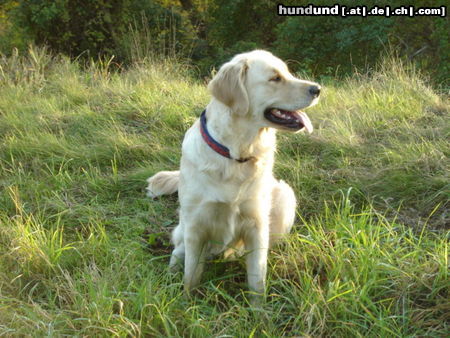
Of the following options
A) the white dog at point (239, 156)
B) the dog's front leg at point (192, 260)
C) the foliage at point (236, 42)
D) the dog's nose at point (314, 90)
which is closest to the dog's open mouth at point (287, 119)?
the white dog at point (239, 156)

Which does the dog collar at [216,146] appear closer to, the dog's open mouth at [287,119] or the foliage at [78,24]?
the dog's open mouth at [287,119]

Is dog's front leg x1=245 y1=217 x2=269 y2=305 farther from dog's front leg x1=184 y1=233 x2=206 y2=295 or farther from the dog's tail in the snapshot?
the dog's tail

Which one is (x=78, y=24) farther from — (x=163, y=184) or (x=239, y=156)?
(x=239, y=156)

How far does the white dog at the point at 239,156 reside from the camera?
7.59 ft

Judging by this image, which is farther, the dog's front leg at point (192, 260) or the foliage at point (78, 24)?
the foliage at point (78, 24)

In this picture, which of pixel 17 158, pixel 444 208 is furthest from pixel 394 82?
pixel 17 158

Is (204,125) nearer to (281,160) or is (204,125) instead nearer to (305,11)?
(281,160)

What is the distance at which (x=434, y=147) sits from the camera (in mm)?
3488

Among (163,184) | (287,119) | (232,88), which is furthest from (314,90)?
(163,184)

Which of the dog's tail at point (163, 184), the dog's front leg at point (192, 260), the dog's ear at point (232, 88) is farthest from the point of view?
the dog's tail at point (163, 184)

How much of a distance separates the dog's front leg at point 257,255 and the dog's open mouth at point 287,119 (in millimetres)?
478

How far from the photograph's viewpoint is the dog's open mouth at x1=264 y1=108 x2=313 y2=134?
233 centimetres

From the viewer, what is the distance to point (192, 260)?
2445mm

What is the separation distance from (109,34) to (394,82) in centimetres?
666
